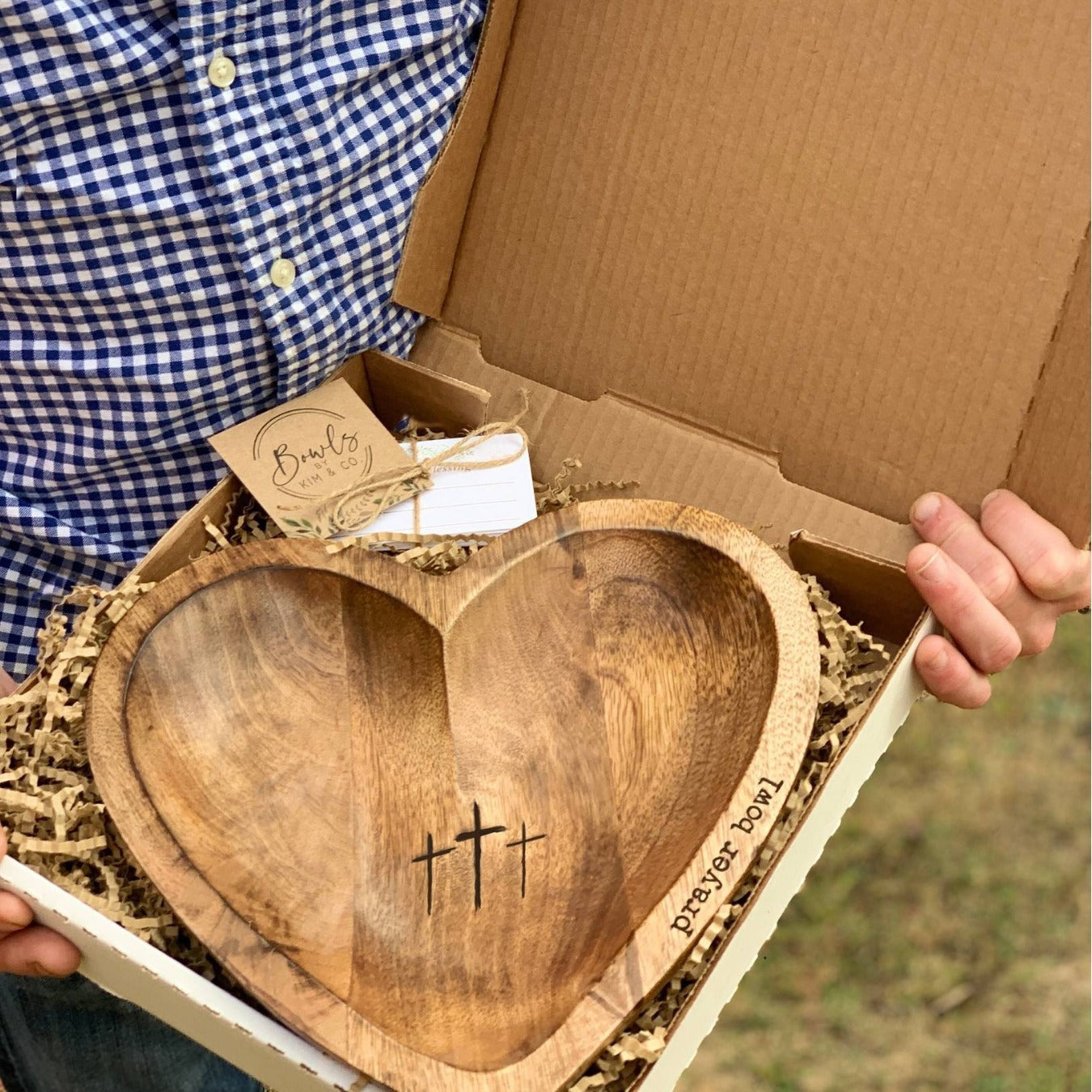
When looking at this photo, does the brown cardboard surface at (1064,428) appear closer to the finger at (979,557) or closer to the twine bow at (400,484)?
the finger at (979,557)

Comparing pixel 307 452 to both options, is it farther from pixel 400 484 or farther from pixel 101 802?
pixel 101 802

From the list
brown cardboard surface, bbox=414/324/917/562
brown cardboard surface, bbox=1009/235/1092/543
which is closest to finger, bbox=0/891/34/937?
brown cardboard surface, bbox=414/324/917/562

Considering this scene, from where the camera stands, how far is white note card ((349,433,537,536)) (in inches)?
32.8

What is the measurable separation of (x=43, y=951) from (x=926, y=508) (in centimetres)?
60

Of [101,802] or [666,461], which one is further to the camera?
[666,461]

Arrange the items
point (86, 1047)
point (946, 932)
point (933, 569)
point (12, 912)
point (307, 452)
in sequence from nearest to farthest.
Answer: point (12, 912)
point (933, 569)
point (307, 452)
point (86, 1047)
point (946, 932)

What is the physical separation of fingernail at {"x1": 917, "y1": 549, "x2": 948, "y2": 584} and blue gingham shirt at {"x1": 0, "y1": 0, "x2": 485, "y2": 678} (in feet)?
1.40

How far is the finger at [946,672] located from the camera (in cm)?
73

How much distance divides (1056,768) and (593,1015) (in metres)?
1.04

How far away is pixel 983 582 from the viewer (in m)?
0.75

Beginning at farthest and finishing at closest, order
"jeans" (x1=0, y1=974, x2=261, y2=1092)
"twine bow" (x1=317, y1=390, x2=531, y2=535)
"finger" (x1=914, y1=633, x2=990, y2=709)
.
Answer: "jeans" (x1=0, y1=974, x2=261, y2=1092)
"twine bow" (x1=317, y1=390, x2=531, y2=535)
"finger" (x1=914, y1=633, x2=990, y2=709)

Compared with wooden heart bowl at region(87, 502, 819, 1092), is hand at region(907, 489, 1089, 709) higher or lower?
higher

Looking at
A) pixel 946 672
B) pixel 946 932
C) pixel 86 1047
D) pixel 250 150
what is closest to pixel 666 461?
pixel 946 672

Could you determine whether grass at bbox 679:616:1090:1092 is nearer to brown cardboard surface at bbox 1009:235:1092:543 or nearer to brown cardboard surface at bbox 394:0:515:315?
brown cardboard surface at bbox 1009:235:1092:543
